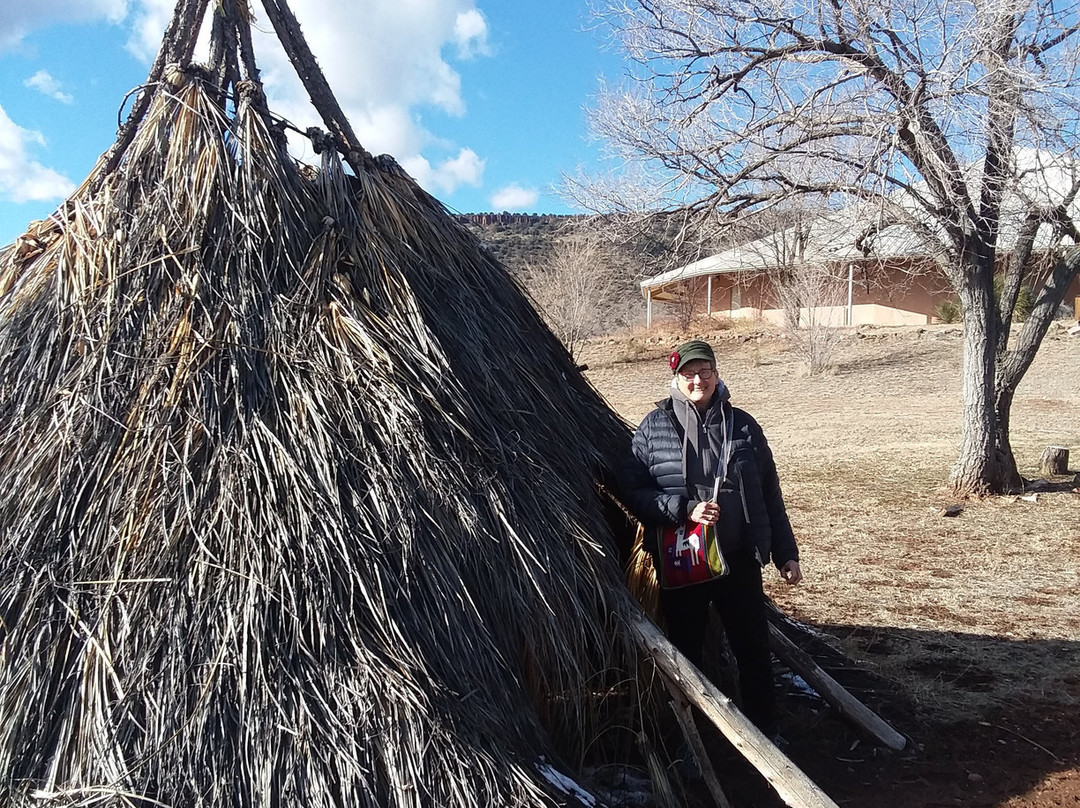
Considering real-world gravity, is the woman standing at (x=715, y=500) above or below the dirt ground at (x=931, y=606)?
above

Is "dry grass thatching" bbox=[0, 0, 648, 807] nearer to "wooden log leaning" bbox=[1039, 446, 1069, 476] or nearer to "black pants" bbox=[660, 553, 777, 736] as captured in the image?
"black pants" bbox=[660, 553, 777, 736]

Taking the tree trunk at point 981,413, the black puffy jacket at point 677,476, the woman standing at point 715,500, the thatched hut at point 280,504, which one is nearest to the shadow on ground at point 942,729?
the woman standing at point 715,500

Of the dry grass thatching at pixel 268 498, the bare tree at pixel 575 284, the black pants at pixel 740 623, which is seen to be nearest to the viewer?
the dry grass thatching at pixel 268 498

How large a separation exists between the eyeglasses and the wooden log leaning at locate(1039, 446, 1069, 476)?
327 inches

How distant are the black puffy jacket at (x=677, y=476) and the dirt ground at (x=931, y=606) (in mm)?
980

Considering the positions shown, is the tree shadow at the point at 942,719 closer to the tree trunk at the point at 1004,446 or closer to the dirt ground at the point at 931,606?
the dirt ground at the point at 931,606

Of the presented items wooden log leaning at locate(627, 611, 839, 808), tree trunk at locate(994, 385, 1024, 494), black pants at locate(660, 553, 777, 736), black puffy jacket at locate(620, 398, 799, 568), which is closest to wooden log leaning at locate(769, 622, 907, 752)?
black pants at locate(660, 553, 777, 736)

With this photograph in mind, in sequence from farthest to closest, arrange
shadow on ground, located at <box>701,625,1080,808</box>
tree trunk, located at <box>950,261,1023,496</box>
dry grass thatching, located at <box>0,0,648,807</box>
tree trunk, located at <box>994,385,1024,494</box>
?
1. tree trunk, located at <box>994,385,1024,494</box>
2. tree trunk, located at <box>950,261,1023,496</box>
3. shadow on ground, located at <box>701,625,1080,808</box>
4. dry grass thatching, located at <box>0,0,648,807</box>

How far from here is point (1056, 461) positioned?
10070 millimetres

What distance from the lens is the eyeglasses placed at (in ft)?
11.8

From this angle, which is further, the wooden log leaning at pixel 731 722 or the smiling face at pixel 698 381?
the smiling face at pixel 698 381

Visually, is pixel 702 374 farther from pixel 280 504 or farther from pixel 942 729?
pixel 942 729

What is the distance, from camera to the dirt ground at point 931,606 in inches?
147

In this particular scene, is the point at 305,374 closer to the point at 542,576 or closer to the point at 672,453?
the point at 542,576
